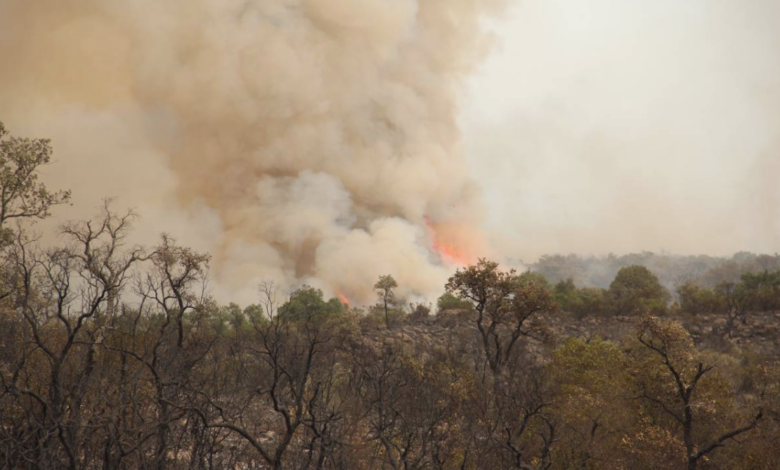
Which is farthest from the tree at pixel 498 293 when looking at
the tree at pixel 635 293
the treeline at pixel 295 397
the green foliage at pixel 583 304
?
the tree at pixel 635 293

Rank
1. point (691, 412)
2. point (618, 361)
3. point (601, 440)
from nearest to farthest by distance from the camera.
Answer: point (691, 412) → point (601, 440) → point (618, 361)

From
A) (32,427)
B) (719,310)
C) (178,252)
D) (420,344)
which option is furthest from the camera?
(719,310)

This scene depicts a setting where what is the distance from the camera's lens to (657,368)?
94.5ft

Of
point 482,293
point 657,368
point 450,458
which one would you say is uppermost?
point 482,293

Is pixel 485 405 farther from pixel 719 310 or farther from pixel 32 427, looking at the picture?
pixel 719 310

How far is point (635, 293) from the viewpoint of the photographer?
279ft

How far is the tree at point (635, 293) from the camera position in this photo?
76.7m

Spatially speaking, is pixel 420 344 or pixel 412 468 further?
pixel 420 344

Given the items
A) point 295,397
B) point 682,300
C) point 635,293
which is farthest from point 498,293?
point 682,300

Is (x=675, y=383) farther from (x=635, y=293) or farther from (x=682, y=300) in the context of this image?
(x=682, y=300)

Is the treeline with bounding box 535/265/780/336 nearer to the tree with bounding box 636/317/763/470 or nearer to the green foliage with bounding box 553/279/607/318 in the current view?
the green foliage with bounding box 553/279/607/318

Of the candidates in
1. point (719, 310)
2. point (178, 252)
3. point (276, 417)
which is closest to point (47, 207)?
point (178, 252)

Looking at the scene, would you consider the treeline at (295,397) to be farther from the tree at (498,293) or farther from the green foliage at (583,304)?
the green foliage at (583,304)

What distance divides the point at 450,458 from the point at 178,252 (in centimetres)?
2144
